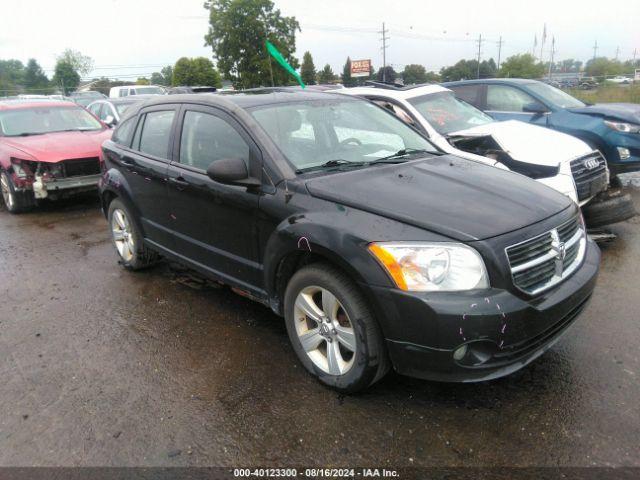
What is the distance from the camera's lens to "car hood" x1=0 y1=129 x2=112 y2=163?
7277mm

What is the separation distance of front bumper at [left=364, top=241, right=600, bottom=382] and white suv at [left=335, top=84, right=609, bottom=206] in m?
2.64

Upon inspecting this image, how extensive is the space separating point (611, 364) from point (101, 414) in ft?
10.2

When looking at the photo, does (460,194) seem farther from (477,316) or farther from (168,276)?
(168,276)

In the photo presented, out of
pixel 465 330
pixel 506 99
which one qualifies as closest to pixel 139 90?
pixel 506 99

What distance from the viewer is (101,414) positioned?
2.85 meters

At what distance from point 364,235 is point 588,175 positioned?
3785 millimetres

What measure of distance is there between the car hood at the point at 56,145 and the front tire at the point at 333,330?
5830 millimetres

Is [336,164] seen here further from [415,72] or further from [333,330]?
[415,72]

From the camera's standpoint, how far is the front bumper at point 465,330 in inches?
93.0

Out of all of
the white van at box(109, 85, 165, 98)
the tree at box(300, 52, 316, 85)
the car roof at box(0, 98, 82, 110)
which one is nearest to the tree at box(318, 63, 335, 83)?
the tree at box(300, 52, 316, 85)

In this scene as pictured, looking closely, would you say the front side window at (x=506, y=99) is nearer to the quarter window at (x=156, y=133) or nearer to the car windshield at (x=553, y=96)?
the car windshield at (x=553, y=96)

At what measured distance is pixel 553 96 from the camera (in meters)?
7.71

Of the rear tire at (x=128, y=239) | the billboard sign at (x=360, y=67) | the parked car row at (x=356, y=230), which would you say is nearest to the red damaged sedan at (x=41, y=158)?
the rear tire at (x=128, y=239)

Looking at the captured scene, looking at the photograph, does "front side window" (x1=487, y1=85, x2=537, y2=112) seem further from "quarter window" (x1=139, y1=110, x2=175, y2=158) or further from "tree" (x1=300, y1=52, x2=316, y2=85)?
"tree" (x1=300, y1=52, x2=316, y2=85)
